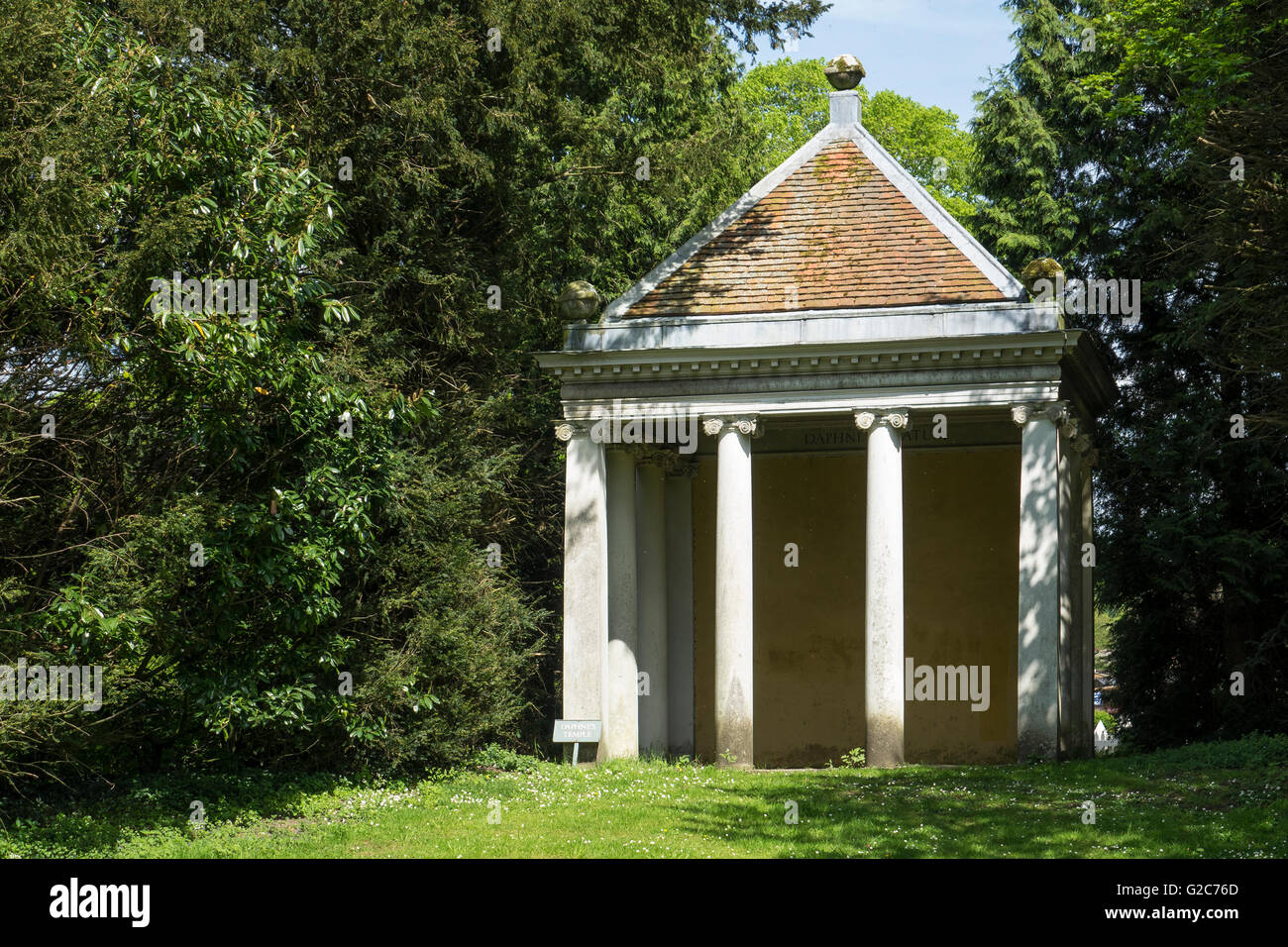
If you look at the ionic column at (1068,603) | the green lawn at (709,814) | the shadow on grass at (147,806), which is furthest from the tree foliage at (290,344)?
the ionic column at (1068,603)

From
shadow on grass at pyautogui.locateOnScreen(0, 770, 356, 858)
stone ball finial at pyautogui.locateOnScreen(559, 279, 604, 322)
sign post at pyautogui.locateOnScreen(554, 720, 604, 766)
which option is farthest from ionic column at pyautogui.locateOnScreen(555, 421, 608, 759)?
shadow on grass at pyautogui.locateOnScreen(0, 770, 356, 858)

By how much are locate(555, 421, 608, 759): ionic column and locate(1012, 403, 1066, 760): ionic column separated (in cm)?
637

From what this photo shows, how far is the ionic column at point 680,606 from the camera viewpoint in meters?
27.5

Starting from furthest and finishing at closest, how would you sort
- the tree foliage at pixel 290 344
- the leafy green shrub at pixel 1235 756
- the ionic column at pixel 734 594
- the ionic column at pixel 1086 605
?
the ionic column at pixel 1086 605 < the ionic column at pixel 734 594 < the leafy green shrub at pixel 1235 756 < the tree foliage at pixel 290 344

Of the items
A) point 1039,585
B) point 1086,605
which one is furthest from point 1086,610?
point 1039,585

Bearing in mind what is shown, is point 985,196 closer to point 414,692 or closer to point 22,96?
point 414,692

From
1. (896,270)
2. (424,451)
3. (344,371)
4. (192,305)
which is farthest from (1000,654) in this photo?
(192,305)

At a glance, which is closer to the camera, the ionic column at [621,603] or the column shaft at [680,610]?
the ionic column at [621,603]

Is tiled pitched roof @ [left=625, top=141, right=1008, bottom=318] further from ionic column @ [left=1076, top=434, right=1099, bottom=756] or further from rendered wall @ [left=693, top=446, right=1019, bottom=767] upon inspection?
rendered wall @ [left=693, top=446, right=1019, bottom=767]

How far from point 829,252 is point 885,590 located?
5722mm

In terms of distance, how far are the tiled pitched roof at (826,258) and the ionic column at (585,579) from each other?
7.99 feet

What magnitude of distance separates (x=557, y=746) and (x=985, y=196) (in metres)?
15.4

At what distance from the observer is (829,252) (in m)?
24.4

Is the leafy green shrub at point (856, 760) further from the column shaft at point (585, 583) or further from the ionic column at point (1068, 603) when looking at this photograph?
the column shaft at point (585, 583)
